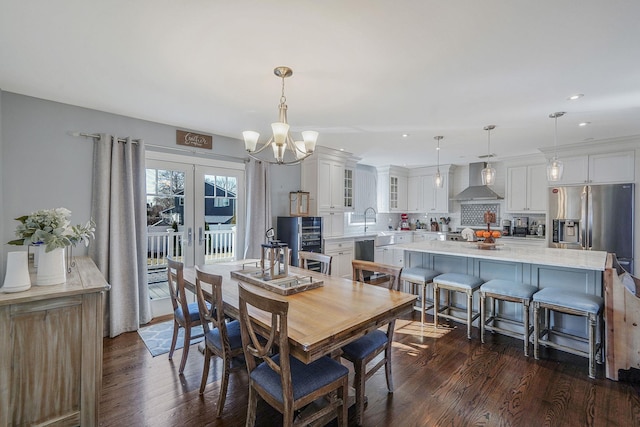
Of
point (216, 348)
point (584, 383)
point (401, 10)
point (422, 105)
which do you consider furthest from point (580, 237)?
point (216, 348)

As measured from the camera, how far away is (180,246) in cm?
398

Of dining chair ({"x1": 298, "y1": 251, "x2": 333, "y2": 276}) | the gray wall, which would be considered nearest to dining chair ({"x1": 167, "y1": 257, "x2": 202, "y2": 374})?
dining chair ({"x1": 298, "y1": 251, "x2": 333, "y2": 276})

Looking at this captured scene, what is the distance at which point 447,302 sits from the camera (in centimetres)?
383

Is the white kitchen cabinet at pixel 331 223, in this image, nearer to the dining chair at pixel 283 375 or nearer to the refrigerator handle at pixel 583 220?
the dining chair at pixel 283 375

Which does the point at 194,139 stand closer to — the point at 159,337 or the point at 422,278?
the point at 159,337

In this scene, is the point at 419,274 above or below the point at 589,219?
below

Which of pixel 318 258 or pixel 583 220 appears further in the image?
pixel 583 220

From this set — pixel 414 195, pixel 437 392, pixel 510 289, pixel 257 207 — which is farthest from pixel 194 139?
pixel 414 195

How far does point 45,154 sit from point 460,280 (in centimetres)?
457

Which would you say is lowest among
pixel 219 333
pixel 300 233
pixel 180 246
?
pixel 219 333

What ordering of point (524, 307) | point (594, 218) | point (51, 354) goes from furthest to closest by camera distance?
1. point (594, 218)
2. point (524, 307)
3. point (51, 354)

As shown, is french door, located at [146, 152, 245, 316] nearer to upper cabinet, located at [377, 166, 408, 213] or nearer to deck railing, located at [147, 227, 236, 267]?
deck railing, located at [147, 227, 236, 267]

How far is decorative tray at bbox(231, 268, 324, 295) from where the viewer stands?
2.19 m

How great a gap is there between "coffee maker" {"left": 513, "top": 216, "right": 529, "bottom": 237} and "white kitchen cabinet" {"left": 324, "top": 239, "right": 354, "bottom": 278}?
3.34 m
